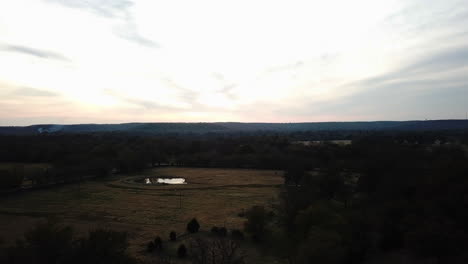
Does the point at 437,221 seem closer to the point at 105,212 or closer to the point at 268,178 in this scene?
the point at 105,212

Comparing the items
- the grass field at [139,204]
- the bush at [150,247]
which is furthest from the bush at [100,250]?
the grass field at [139,204]

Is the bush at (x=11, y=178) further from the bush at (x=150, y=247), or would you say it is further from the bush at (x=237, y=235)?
the bush at (x=237, y=235)

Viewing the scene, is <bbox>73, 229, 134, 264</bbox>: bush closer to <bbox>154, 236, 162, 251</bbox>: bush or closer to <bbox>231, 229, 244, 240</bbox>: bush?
<bbox>154, 236, 162, 251</bbox>: bush

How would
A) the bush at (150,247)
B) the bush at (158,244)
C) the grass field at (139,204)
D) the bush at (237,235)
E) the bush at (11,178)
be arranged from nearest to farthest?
the bush at (150,247) → the bush at (158,244) → the bush at (237,235) → the grass field at (139,204) → the bush at (11,178)

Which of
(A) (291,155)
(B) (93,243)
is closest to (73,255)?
(B) (93,243)

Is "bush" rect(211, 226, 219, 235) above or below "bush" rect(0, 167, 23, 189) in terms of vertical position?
below

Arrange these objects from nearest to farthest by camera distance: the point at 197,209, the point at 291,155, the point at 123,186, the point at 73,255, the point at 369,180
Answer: the point at 73,255
the point at 369,180
the point at 197,209
the point at 123,186
the point at 291,155

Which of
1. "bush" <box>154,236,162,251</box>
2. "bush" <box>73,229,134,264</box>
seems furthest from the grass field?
"bush" <box>73,229,134,264</box>

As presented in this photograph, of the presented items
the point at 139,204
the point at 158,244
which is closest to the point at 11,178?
the point at 139,204
